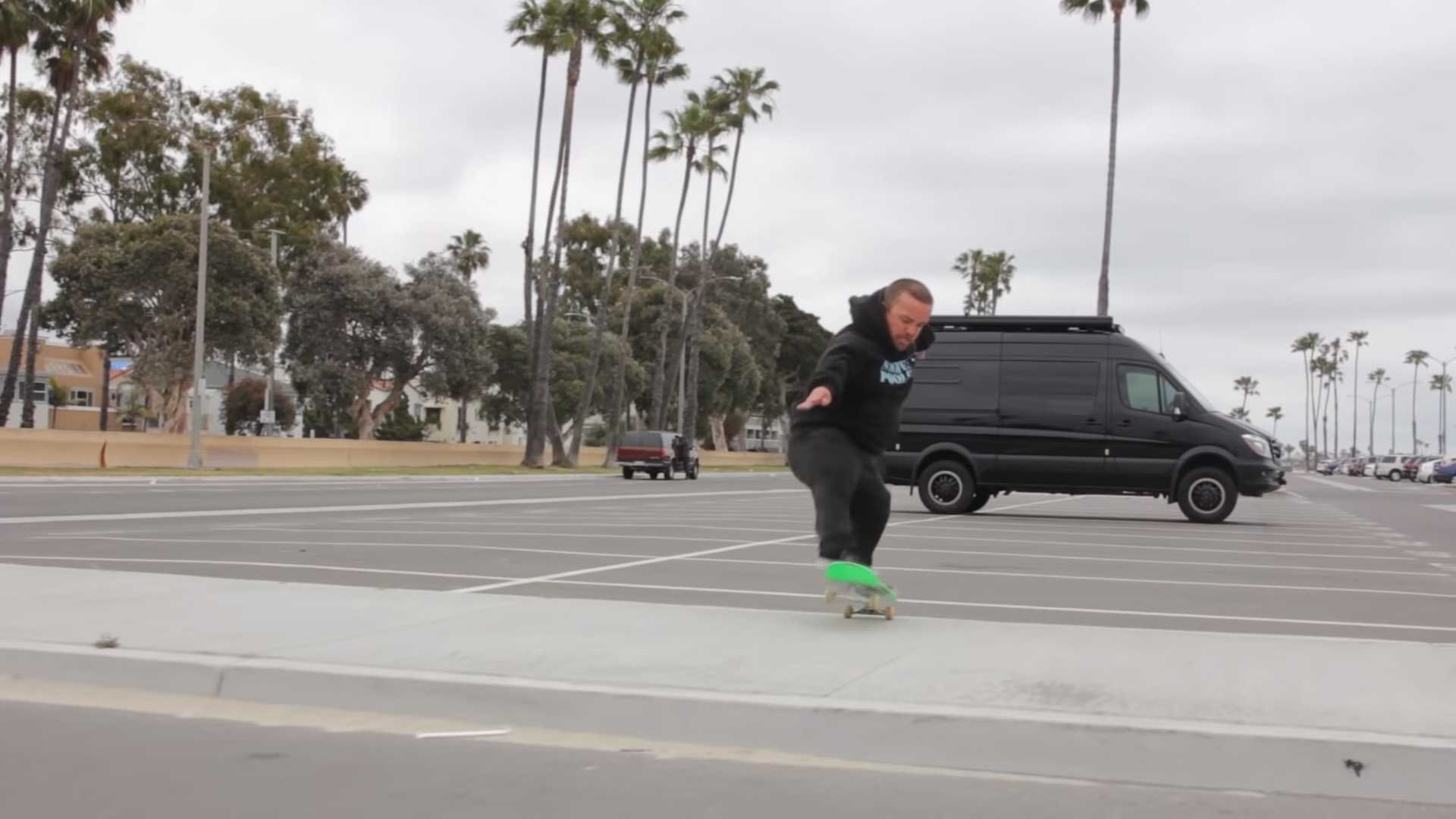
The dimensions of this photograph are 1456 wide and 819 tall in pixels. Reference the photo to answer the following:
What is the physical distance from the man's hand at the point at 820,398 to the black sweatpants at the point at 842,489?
28 cm

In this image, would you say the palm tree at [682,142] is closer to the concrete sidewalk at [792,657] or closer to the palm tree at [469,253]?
the palm tree at [469,253]

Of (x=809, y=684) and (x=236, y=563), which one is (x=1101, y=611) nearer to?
(x=809, y=684)

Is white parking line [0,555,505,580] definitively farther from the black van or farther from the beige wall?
the beige wall

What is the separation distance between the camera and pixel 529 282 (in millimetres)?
51531

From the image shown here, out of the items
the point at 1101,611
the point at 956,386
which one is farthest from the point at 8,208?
the point at 1101,611

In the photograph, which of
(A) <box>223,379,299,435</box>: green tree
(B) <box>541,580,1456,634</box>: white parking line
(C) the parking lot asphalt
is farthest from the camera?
(A) <box>223,379,299,435</box>: green tree

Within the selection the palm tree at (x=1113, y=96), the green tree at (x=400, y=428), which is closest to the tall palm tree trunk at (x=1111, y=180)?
the palm tree at (x=1113, y=96)

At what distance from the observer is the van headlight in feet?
63.3

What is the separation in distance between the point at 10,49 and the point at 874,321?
147ft

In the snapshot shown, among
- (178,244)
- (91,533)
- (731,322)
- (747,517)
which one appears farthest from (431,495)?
(731,322)

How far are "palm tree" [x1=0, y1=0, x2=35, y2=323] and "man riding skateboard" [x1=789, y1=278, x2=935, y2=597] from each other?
142 feet

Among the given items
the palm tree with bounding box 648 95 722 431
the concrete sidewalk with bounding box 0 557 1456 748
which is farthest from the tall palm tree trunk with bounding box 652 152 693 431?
the concrete sidewalk with bounding box 0 557 1456 748

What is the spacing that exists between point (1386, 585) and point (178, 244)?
138ft

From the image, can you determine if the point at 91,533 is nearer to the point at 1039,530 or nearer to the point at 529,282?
the point at 1039,530
